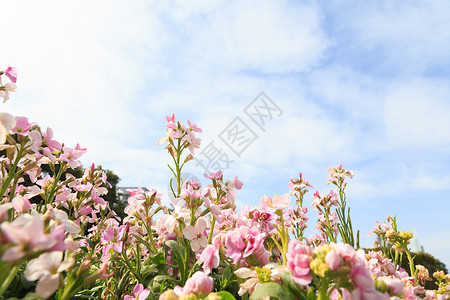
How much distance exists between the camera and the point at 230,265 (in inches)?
55.1

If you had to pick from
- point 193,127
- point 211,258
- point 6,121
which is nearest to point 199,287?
point 211,258

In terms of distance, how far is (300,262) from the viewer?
879mm

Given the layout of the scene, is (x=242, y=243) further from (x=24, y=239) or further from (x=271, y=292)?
(x=24, y=239)

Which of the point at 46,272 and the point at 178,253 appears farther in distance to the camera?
the point at 178,253

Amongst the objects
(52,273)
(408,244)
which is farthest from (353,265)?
(408,244)

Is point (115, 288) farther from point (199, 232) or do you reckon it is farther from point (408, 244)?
point (408, 244)

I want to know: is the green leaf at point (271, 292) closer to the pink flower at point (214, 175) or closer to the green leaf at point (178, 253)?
the green leaf at point (178, 253)

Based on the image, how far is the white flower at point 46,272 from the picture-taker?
74cm

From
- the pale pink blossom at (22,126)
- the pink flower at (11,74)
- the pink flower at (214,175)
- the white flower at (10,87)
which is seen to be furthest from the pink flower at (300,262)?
the pink flower at (11,74)

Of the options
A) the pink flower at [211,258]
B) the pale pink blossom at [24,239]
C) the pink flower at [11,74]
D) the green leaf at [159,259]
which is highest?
the pink flower at [11,74]

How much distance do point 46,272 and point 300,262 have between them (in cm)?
68

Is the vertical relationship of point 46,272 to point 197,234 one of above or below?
below

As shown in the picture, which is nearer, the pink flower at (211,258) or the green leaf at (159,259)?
the pink flower at (211,258)

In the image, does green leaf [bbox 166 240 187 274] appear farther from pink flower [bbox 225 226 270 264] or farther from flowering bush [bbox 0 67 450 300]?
pink flower [bbox 225 226 270 264]
